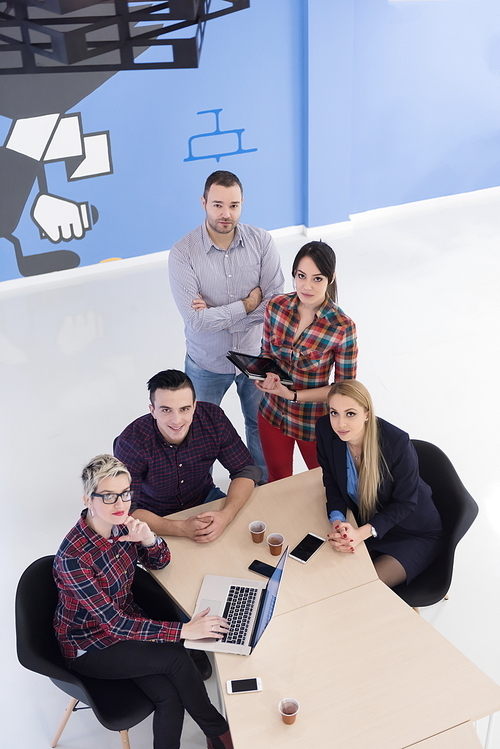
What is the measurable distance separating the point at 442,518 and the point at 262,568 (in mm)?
938

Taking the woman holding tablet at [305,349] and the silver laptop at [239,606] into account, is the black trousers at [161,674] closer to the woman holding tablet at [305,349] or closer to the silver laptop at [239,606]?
the silver laptop at [239,606]

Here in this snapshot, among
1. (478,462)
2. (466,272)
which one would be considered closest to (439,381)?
(478,462)

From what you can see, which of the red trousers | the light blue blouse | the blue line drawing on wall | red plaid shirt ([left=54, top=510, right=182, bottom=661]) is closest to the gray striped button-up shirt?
the red trousers

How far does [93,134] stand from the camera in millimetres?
6117

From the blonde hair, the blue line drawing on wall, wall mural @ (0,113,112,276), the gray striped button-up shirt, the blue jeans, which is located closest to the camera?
the blonde hair

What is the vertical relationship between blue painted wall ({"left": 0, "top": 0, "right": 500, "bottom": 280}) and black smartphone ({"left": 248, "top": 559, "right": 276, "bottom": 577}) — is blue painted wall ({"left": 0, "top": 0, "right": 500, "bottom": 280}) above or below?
above

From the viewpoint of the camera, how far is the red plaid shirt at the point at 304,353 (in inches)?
120

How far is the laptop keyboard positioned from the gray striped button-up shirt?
1368 millimetres

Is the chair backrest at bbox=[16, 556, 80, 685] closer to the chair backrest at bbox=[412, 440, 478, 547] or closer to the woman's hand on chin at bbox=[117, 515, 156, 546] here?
the woman's hand on chin at bbox=[117, 515, 156, 546]

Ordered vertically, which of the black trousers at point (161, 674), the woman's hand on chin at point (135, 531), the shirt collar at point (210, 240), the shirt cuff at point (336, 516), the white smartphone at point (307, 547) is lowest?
the black trousers at point (161, 674)

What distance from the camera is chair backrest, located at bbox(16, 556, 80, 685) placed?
2.27 m

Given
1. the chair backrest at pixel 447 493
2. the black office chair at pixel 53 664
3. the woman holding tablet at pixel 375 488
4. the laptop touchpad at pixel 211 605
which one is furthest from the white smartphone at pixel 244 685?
the chair backrest at pixel 447 493

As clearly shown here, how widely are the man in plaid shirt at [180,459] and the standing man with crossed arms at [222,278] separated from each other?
554mm

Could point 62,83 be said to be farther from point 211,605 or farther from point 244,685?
point 244,685
